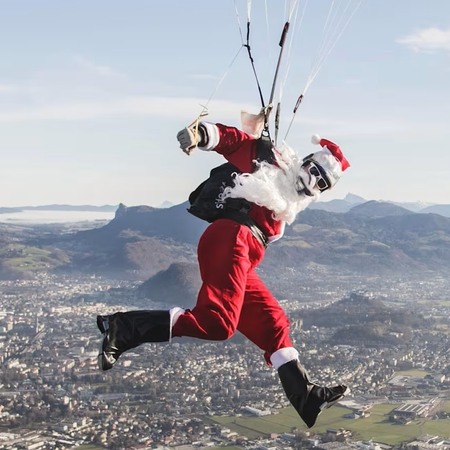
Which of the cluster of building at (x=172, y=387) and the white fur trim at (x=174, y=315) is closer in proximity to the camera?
the white fur trim at (x=174, y=315)

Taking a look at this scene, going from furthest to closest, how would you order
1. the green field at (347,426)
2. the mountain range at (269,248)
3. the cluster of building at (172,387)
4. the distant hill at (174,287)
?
the mountain range at (269,248) < the distant hill at (174,287) < the green field at (347,426) < the cluster of building at (172,387)

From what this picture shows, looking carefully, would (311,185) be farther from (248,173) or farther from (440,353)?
(440,353)

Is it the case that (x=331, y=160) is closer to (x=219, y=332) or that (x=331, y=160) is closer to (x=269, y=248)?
(x=219, y=332)

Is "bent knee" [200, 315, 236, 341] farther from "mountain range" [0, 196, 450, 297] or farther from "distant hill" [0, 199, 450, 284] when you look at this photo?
"distant hill" [0, 199, 450, 284]

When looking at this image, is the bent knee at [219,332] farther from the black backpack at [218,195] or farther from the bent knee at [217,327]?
the black backpack at [218,195]

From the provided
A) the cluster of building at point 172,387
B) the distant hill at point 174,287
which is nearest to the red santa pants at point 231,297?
the cluster of building at point 172,387

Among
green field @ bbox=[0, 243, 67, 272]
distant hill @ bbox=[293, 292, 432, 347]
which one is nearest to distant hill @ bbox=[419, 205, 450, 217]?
green field @ bbox=[0, 243, 67, 272]

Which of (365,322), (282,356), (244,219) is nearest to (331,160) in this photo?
(244,219)
